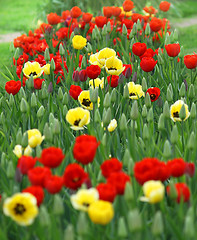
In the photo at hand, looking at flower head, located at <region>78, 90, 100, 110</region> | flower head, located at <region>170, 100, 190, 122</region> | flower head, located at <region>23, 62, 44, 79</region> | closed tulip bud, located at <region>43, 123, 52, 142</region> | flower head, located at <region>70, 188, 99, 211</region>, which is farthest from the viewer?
flower head, located at <region>23, 62, 44, 79</region>

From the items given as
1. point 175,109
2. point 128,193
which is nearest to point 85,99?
point 175,109

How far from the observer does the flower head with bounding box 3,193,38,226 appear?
1414 mm

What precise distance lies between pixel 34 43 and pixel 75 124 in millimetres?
2840

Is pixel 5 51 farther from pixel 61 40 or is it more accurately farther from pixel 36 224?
pixel 36 224

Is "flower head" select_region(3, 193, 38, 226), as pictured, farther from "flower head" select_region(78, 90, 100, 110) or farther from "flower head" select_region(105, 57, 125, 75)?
"flower head" select_region(105, 57, 125, 75)

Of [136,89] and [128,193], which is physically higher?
[128,193]

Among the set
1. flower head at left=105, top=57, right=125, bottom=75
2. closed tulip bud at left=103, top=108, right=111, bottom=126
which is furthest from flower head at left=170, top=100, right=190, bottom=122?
flower head at left=105, top=57, right=125, bottom=75

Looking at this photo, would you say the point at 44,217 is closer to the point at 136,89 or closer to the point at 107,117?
the point at 107,117

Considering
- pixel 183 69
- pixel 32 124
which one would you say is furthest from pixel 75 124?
pixel 183 69

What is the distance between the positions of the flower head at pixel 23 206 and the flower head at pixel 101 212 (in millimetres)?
210

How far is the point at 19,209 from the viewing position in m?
1.44

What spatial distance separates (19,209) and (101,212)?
306mm

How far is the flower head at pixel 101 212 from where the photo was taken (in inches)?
51.9

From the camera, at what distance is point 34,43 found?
15.7ft
